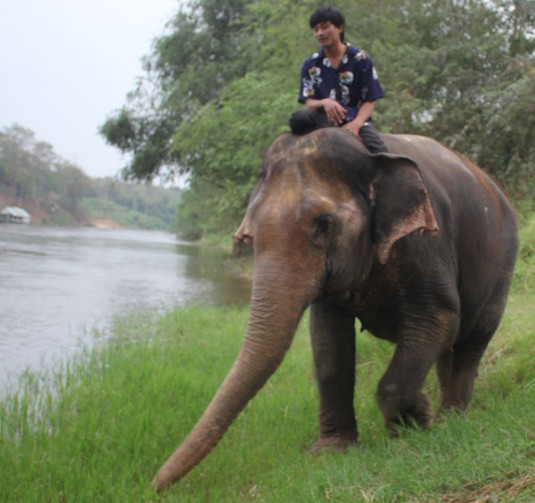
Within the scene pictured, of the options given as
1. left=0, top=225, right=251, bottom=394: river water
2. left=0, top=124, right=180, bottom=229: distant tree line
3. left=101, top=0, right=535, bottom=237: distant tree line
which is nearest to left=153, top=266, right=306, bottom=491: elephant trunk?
left=0, top=225, right=251, bottom=394: river water

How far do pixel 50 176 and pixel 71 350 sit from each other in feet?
289

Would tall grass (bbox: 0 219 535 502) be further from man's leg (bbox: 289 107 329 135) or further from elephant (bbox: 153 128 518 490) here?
man's leg (bbox: 289 107 329 135)

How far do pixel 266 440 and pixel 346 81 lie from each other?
2.16m

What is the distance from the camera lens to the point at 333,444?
4.00m

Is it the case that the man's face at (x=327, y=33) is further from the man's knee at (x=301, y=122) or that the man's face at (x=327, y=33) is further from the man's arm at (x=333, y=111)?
the man's knee at (x=301, y=122)

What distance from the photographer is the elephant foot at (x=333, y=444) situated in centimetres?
397

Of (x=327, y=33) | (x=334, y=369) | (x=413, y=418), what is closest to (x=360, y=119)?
(x=327, y=33)

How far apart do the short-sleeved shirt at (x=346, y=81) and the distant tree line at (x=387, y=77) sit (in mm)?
7407

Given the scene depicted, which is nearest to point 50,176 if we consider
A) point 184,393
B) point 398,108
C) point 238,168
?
point 238,168

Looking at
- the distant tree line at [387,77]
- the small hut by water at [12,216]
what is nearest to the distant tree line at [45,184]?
the small hut by water at [12,216]

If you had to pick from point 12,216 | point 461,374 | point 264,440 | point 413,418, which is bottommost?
point 12,216

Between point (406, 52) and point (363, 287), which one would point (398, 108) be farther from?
point (363, 287)

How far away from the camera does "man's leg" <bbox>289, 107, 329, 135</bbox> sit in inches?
141

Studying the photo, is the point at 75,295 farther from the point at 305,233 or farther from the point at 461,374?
the point at 305,233
